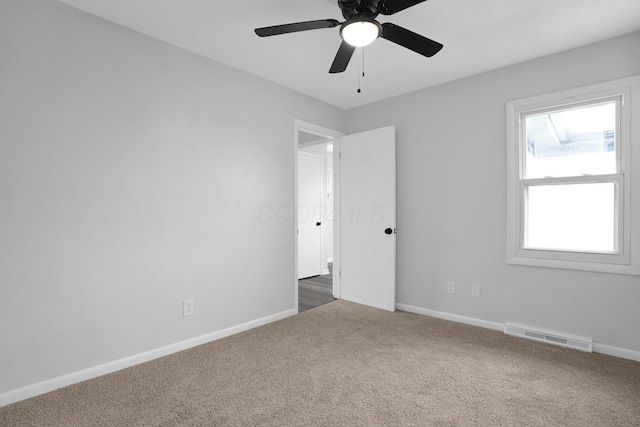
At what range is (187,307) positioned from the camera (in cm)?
273

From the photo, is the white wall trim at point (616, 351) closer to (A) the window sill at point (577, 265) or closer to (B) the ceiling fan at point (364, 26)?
(A) the window sill at point (577, 265)

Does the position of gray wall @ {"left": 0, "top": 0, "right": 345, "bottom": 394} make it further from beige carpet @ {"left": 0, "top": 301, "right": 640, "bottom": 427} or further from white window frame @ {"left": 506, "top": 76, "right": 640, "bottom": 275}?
white window frame @ {"left": 506, "top": 76, "right": 640, "bottom": 275}

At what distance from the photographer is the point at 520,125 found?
303cm

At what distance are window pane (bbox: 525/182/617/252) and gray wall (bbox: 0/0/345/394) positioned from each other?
258 centimetres

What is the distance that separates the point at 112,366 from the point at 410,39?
2961 millimetres

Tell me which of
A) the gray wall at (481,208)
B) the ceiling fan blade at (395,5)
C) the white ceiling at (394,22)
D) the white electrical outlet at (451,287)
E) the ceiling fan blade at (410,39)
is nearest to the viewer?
the ceiling fan blade at (395,5)

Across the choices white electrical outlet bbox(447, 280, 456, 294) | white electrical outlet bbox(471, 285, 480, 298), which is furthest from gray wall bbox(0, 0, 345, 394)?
white electrical outlet bbox(471, 285, 480, 298)

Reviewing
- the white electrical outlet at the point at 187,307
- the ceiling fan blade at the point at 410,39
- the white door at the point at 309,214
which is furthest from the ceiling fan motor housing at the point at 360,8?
the white door at the point at 309,214

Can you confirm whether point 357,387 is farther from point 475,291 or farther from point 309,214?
point 309,214

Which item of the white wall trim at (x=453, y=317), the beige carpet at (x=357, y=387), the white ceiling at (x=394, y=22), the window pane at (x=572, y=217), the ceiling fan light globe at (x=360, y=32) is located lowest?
the beige carpet at (x=357, y=387)

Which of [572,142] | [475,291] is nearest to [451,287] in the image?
[475,291]

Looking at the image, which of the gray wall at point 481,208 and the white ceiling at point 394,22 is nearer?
the white ceiling at point 394,22

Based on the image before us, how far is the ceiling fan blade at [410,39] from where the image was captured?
1863mm

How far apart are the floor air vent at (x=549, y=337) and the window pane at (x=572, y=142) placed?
1.38 metres
